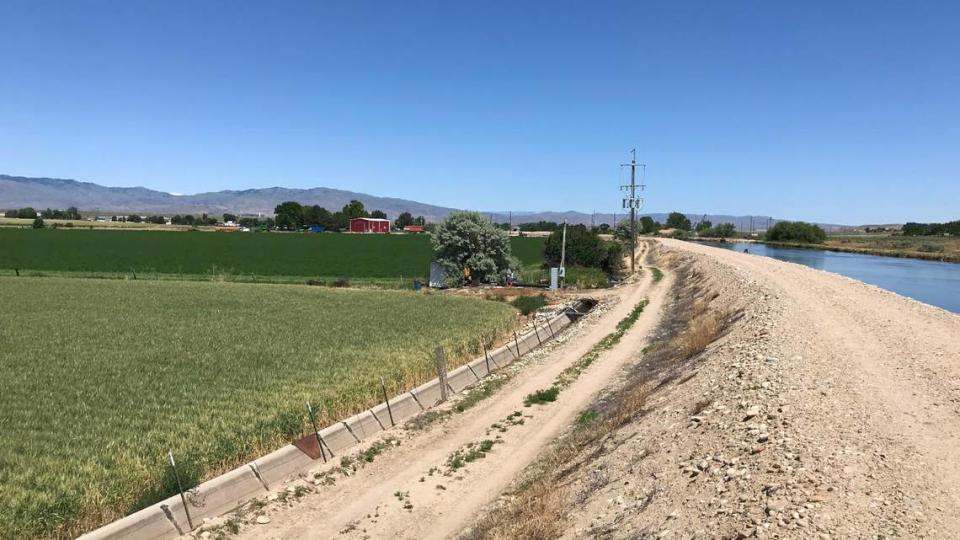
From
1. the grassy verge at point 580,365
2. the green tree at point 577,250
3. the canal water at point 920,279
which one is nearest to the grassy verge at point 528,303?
the grassy verge at point 580,365

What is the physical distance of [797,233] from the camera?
157500mm

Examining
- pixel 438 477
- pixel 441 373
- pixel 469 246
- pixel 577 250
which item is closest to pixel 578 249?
pixel 577 250

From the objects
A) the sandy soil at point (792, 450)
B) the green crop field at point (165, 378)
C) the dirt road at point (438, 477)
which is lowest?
the dirt road at point (438, 477)

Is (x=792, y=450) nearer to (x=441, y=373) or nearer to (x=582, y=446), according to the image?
(x=582, y=446)

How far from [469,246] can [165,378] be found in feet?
101

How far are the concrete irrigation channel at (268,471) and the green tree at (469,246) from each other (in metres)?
26.7

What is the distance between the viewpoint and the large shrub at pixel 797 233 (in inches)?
6038

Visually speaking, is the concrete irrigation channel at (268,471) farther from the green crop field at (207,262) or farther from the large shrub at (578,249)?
the green crop field at (207,262)

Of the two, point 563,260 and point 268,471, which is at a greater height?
point 563,260

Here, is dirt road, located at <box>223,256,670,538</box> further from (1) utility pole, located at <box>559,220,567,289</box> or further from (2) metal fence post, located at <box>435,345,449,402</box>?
(1) utility pole, located at <box>559,220,567,289</box>

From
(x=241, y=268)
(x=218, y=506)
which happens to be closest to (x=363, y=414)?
(x=218, y=506)

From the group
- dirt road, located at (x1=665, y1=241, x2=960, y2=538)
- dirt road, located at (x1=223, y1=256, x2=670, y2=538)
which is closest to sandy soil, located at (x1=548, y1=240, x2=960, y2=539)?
dirt road, located at (x1=665, y1=241, x2=960, y2=538)

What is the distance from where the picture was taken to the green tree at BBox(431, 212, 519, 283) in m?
44.4

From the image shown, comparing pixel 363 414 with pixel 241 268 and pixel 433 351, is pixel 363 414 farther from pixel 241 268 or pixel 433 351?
pixel 241 268
